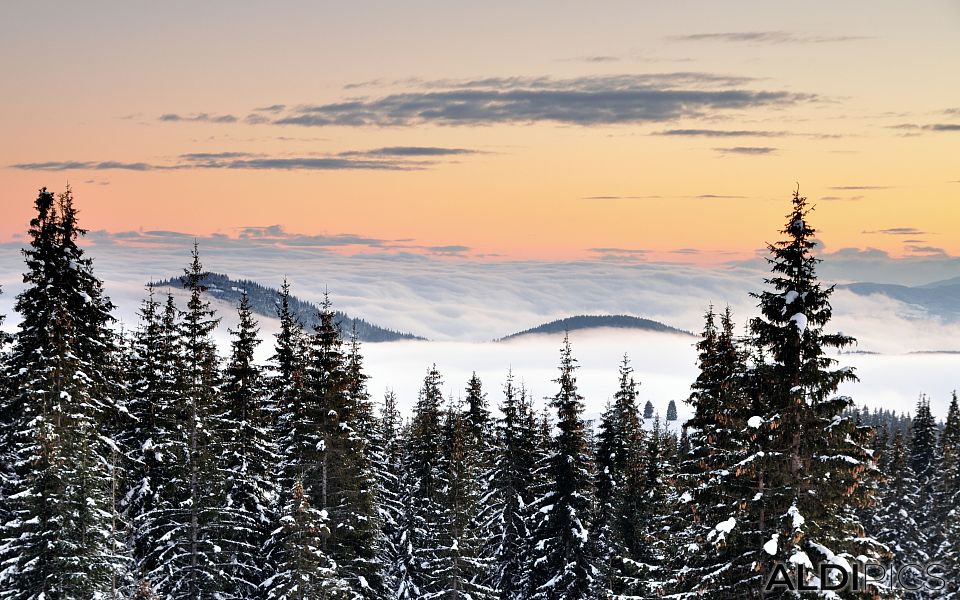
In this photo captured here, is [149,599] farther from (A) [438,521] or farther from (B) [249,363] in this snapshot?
(A) [438,521]

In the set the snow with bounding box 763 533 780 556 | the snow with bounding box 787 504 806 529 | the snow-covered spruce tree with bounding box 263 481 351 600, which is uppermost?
the snow with bounding box 787 504 806 529

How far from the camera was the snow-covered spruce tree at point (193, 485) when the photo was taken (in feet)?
133

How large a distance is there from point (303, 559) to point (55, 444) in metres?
10.2

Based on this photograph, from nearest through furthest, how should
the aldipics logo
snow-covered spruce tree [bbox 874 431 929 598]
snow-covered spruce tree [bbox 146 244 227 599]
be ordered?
the aldipics logo, snow-covered spruce tree [bbox 146 244 227 599], snow-covered spruce tree [bbox 874 431 929 598]

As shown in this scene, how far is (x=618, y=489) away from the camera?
4516 centimetres

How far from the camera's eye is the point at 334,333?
41500 mm

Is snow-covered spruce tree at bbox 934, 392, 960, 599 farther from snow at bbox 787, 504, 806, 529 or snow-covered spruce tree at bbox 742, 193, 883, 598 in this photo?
snow at bbox 787, 504, 806, 529

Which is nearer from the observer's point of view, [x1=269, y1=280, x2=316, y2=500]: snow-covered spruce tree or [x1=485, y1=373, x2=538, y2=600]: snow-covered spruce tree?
[x1=269, y1=280, x2=316, y2=500]: snow-covered spruce tree

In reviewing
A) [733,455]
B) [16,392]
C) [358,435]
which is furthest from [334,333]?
[733,455]

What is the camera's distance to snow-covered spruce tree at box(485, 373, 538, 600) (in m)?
53.3

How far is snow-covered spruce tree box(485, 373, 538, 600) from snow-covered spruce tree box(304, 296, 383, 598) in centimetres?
1056

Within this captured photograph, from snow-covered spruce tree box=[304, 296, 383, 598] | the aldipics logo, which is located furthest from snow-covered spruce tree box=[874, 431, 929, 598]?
the aldipics logo

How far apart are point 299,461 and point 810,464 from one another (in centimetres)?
2560

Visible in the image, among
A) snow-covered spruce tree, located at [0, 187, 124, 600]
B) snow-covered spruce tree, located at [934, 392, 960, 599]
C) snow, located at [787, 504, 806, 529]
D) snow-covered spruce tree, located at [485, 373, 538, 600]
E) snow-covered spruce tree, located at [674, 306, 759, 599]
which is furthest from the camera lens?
snow-covered spruce tree, located at [934, 392, 960, 599]
